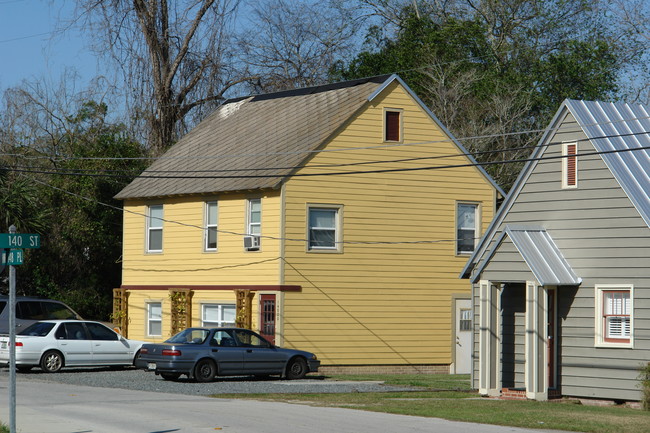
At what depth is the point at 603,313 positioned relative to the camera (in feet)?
74.3

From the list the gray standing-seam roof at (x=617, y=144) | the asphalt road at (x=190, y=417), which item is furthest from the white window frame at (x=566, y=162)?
the asphalt road at (x=190, y=417)

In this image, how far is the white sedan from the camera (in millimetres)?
28416

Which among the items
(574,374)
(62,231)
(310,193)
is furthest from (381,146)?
(62,231)

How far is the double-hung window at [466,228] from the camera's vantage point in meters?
34.1

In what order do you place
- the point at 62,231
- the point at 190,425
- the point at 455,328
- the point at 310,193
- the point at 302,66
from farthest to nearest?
the point at 302,66
the point at 62,231
the point at 455,328
the point at 310,193
the point at 190,425

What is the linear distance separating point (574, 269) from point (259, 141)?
14064 millimetres

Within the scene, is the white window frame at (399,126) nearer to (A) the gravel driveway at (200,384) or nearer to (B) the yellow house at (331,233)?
(B) the yellow house at (331,233)

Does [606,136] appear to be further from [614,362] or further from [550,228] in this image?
[614,362]

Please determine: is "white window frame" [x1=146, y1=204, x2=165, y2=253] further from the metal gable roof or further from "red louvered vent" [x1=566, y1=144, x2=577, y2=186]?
the metal gable roof

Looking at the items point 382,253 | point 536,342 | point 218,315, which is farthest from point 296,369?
point 536,342

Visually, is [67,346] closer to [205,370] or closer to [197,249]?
[205,370]

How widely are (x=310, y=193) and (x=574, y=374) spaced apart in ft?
36.9

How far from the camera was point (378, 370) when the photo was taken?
32.1 m

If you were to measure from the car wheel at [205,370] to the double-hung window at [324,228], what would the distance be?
6216 mm
